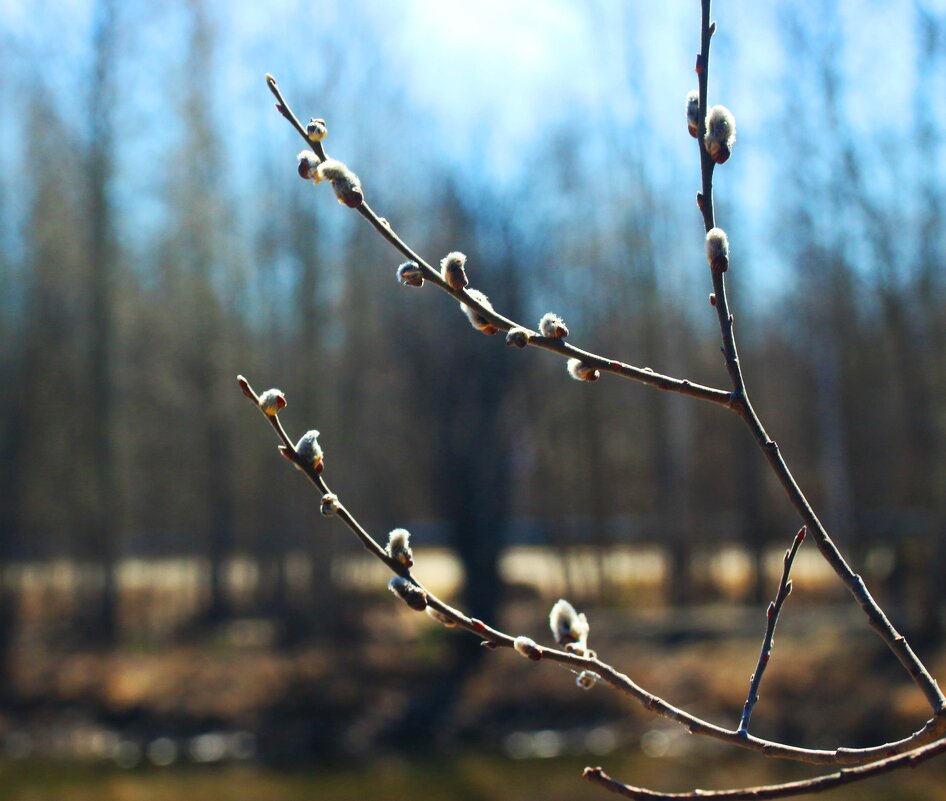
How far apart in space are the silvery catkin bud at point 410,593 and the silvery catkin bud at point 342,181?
39cm

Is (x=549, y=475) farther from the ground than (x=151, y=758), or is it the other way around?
(x=549, y=475)

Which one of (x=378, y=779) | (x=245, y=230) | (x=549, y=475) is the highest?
(x=245, y=230)

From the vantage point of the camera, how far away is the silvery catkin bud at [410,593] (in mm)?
1133

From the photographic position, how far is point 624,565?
1777 cm

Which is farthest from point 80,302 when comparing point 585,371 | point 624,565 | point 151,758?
point 585,371

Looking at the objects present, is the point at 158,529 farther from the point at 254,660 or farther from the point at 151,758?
the point at 151,758

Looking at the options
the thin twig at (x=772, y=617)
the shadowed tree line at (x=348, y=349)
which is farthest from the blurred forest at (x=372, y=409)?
the thin twig at (x=772, y=617)

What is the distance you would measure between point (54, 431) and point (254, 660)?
423 cm

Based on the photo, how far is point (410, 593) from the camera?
1137mm

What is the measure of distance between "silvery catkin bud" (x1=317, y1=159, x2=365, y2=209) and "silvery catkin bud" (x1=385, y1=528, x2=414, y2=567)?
345 mm

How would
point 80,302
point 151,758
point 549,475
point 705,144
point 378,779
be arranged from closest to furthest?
point 705,144, point 378,779, point 151,758, point 80,302, point 549,475

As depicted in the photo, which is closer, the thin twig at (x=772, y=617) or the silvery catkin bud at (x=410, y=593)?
the silvery catkin bud at (x=410, y=593)

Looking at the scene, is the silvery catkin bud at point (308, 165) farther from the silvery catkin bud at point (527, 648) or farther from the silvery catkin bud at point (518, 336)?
the silvery catkin bud at point (527, 648)

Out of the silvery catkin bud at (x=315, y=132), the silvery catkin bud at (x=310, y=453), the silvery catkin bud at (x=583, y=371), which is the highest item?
the silvery catkin bud at (x=315, y=132)
